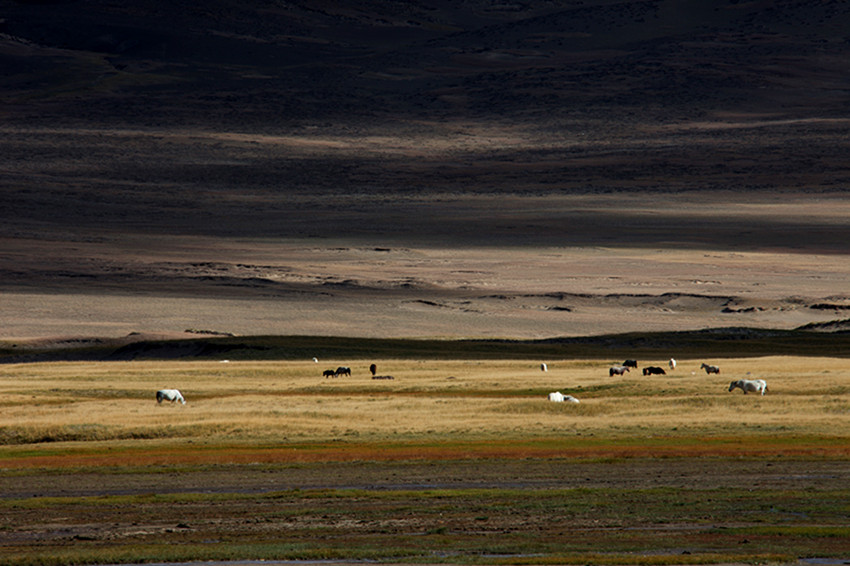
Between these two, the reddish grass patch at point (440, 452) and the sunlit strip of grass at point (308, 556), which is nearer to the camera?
the sunlit strip of grass at point (308, 556)

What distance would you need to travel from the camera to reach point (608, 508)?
17.8 m

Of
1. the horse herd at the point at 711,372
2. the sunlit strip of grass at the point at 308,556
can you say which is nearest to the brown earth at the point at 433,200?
the horse herd at the point at 711,372

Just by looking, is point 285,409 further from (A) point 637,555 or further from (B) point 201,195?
(B) point 201,195

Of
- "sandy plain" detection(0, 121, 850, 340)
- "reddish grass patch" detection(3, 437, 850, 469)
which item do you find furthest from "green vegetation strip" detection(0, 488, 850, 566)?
"sandy plain" detection(0, 121, 850, 340)

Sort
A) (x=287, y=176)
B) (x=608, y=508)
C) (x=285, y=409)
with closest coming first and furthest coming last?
(x=608, y=508) → (x=285, y=409) → (x=287, y=176)

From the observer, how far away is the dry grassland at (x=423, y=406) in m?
29.6

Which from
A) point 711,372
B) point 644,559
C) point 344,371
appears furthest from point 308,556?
point 344,371

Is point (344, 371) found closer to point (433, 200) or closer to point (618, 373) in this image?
point (618, 373)

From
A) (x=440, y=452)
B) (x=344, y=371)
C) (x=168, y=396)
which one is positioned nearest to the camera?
(x=440, y=452)

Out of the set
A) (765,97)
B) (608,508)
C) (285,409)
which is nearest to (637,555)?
(608,508)

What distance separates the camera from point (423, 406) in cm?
3594

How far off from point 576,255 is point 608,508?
78.1m

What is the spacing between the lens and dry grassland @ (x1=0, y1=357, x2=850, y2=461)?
29.6 metres

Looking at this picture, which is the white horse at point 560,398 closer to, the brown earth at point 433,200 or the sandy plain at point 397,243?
the sandy plain at point 397,243
